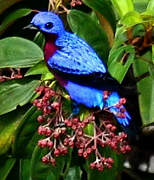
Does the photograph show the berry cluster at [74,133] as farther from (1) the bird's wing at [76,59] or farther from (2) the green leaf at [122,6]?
(2) the green leaf at [122,6]

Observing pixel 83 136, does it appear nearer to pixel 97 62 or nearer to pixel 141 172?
pixel 97 62

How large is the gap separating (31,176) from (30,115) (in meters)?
0.18

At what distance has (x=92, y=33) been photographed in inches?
65.7

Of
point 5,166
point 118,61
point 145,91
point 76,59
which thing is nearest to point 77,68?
point 76,59

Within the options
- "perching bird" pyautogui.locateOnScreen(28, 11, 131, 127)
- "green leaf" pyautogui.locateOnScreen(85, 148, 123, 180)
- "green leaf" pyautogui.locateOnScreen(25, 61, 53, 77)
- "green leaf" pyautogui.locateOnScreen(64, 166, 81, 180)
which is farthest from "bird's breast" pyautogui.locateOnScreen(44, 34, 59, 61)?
"green leaf" pyautogui.locateOnScreen(64, 166, 81, 180)

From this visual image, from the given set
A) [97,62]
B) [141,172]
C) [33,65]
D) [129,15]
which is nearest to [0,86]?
[33,65]

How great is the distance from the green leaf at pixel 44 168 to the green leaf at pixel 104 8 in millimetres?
446

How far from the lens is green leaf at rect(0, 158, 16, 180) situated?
1.79 metres

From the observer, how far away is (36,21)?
1.51m

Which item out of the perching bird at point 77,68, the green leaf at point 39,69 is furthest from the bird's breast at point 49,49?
the green leaf at point 39,69

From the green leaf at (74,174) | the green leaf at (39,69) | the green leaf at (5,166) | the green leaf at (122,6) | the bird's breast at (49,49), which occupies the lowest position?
the green leaf at (74,174)

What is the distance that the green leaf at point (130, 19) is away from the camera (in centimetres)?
149

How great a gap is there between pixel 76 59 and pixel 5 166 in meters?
0.50

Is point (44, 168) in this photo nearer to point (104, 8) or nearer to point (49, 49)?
point (49, 49)
